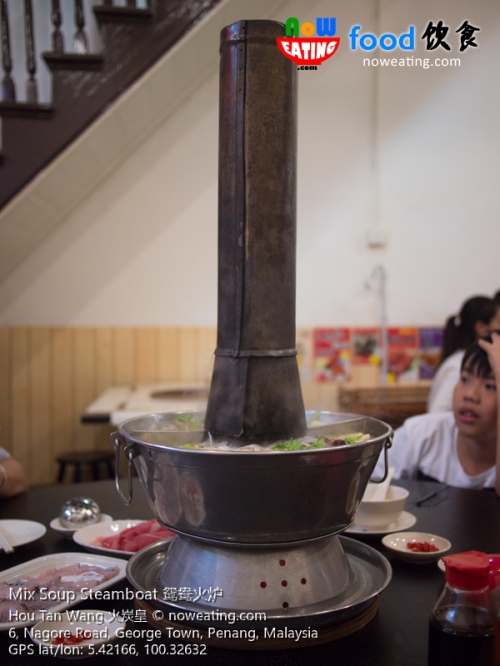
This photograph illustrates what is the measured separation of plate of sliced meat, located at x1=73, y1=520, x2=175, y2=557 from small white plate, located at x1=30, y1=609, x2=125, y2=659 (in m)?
0.31

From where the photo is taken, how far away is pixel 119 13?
10.4ft

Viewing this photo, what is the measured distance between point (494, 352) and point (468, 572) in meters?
1.47

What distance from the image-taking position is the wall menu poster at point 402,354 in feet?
15.6

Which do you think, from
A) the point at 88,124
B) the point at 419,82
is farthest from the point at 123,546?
the point at 419,82

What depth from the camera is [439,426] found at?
8.18 ft

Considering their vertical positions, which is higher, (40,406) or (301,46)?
(301,46)

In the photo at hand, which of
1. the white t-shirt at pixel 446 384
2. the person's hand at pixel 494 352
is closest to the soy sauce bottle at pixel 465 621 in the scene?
the person's hand at pixel 494 352

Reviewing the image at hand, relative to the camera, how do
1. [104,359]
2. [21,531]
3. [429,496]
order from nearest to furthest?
[21,531] → [429,496] → [104,359]

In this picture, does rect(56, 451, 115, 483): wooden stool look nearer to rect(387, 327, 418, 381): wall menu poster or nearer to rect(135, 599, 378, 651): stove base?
rect(387, 327, 418, 381): wall menu poster

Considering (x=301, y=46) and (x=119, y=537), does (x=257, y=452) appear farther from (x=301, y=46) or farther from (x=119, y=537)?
(x=301, y=46)

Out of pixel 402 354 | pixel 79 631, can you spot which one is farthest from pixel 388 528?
pixel 402 354

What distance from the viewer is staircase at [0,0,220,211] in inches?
123

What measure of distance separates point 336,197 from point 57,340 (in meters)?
2.32

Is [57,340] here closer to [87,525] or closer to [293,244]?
[87,525]
